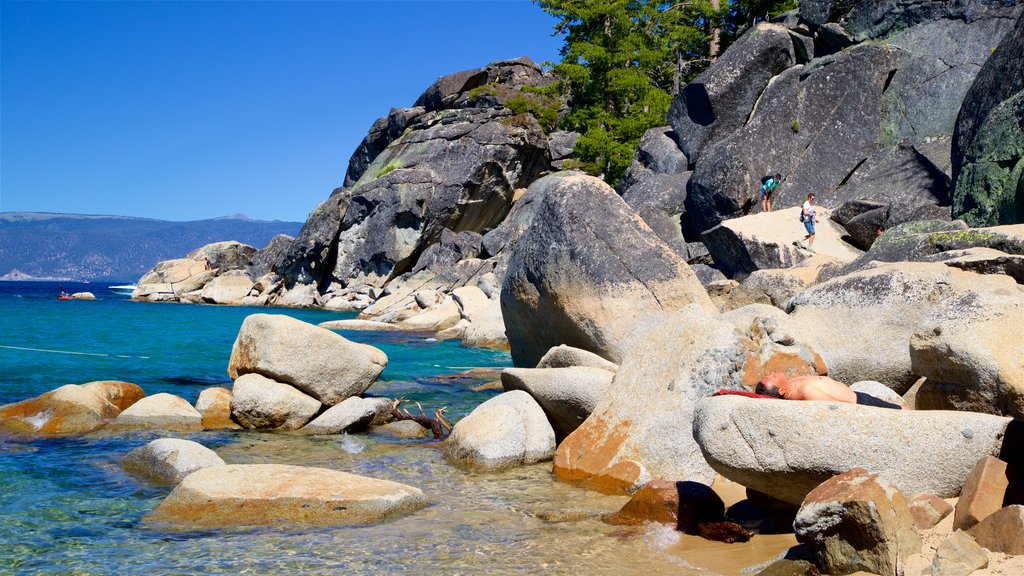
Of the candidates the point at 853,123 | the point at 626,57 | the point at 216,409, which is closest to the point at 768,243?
the point at 853,123

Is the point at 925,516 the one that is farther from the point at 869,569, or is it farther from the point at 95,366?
the point at 95,366

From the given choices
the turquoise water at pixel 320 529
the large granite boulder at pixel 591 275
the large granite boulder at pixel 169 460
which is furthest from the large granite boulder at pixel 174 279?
the large granite boulder at pixel 169 460

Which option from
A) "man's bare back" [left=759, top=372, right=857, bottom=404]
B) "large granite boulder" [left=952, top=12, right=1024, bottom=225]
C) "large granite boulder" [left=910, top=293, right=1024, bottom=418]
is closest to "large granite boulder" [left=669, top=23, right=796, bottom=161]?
"large granite boulder" [left=952, top=12, right=1024, bottom=225]

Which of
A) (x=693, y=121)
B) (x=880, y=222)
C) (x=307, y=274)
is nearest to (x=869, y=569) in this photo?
(x=880, y=222)

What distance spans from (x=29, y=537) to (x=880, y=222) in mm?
20304

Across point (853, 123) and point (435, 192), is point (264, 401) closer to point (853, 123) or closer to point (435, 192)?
point (853, 123)

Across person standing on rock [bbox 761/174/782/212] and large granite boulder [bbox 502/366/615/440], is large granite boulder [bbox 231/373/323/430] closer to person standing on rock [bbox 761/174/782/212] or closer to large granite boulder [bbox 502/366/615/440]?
large granite boulder [bbox 502/366/615/440]

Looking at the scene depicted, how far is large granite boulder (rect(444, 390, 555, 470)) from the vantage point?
8.35m

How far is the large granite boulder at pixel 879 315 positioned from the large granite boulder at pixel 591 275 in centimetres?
215

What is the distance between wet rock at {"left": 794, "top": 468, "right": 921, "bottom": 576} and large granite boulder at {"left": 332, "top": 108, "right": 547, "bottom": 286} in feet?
141

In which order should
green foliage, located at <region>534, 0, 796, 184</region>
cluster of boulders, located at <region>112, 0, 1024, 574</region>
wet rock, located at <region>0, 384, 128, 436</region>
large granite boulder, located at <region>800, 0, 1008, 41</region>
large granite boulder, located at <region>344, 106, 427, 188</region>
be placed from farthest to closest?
large granite boulder, located at <region>344, 106, 427, 188</region> < green foliage, located at <region>534, 0, 796, 184</region> < large granite boulder, located at <region>800, 0, 1008, 41</region> < wet rock, located at <region>0, 384, 128, 436</region> < cluster of boulders, located at <region>112, 0, 1024, 574</region>

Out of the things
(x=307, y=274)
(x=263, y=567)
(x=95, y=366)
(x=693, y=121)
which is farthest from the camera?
(x=307, y=274)

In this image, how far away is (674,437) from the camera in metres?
7.36

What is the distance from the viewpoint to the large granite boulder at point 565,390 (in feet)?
28.3
